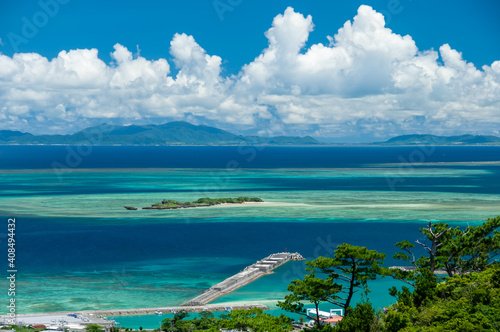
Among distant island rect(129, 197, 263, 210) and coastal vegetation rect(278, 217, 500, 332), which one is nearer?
coastal vegetation rect(278, 217, 500, 332)

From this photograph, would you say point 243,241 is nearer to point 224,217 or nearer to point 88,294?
point 224,217

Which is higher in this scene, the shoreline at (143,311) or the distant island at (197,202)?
the distant island at (197,202)

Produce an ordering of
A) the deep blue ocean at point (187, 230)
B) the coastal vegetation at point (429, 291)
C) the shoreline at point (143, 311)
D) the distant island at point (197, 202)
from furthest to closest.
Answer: the distant island at point (197, 202) < the deep blue ocean at point (187, 230) < the shoreline at point (143, 311) < the coastal vegetation at point (429, 291)

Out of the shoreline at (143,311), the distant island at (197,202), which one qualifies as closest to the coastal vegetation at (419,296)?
the shoreline at (143,311)

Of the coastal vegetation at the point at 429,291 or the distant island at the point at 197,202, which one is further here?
the distant island at the point at 197,202

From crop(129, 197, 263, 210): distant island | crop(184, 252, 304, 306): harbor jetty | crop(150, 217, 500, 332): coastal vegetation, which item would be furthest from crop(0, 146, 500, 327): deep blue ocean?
crop(150, 217, 500, 332): coastal vegetation

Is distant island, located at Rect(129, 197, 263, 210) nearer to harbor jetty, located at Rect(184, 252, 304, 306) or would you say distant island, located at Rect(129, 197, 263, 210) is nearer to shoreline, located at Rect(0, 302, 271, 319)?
harbor jetty, located at Rect(184, 252, 304, 306)

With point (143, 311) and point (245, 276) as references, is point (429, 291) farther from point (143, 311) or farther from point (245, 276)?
point (245, 276)

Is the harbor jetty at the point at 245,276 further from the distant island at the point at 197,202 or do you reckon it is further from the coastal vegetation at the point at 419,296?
the distant island at the point at 197,202

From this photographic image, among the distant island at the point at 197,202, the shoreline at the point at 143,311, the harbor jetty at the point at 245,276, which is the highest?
the distant island at the point at 197,202

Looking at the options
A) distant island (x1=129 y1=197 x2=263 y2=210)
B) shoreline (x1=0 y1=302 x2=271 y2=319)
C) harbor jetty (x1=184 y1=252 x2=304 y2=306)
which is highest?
distant island (x1=129 y1=197 x2=263 y2=210)
